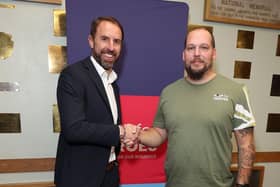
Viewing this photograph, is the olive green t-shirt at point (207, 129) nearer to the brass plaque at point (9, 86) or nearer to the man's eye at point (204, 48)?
the man's eye at point (204, 48)

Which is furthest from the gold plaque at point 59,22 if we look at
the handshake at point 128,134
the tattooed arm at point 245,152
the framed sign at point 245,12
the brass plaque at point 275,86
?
the brass plaque at point 275,86

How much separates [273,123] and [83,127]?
66.6 inches

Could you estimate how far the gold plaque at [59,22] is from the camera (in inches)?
59.2

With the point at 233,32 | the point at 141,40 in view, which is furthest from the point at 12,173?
the point at 233,32

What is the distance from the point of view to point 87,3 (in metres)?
1.43

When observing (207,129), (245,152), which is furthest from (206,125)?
(245,152)

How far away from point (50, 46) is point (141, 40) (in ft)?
1.96

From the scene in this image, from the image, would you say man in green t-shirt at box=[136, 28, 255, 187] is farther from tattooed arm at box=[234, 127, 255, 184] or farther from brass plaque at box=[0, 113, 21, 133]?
brass plaque at box=[0, 113, 21, 133]

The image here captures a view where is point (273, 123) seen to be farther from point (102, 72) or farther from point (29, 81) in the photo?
point (29, 81)

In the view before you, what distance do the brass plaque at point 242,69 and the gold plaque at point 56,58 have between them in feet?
4.29

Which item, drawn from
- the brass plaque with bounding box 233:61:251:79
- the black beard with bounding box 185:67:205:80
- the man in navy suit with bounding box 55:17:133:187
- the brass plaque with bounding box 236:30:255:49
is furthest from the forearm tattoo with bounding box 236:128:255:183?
the brass plaque with bounding box 236:30:255:49

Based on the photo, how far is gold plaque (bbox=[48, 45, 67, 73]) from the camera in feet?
5.01

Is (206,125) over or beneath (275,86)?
beneath

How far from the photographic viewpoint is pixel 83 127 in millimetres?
1074
